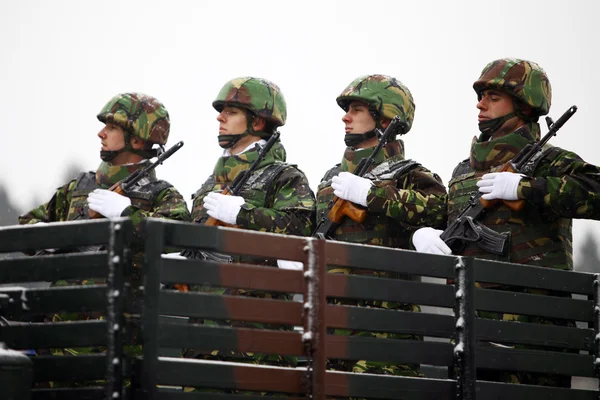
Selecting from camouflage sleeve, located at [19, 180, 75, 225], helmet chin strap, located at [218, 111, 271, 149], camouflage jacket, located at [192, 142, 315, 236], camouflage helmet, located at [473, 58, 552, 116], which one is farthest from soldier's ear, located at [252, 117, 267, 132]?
camouflage helmet, located at [473, 58, 552, 116]

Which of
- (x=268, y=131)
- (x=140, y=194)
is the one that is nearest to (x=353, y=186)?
(x=268, y=131)

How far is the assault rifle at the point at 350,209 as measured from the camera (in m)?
8.74

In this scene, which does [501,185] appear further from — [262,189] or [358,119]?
[262,189]

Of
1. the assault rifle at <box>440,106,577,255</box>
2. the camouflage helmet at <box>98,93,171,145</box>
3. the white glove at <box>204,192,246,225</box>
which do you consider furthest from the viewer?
the camouflage helmet at <box>98,93,171,145</box>

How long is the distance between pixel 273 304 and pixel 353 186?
2.98 meters

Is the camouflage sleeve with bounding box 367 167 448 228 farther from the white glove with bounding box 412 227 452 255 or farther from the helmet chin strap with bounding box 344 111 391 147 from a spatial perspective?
the helmet chin strap with bounding box 344 111 391 147

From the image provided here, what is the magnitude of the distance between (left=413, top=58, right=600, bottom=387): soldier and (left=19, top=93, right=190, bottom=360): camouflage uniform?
2674 millimetres

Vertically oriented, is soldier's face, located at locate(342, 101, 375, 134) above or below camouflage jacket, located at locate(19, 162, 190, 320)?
above

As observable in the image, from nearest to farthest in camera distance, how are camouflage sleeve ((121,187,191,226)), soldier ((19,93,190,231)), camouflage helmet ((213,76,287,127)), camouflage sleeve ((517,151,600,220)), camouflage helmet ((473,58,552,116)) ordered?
camouflage sleeve ((517,151,600,220)), camouflage helmet ((473,58,552,116)), camouflage sleeve ((121,187,191,226)), camouflage helmet ((213,76,287,127)), soldier ((19,93,190,231))

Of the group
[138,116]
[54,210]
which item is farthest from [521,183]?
[54,210]

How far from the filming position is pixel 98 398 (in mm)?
5590

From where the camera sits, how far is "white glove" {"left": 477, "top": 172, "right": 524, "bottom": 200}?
7875 millimetres

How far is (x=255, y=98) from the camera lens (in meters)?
9.88

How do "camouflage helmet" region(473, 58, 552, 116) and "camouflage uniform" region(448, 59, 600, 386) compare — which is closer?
"camouflage uniform" region(448, 59, 600, 386)
